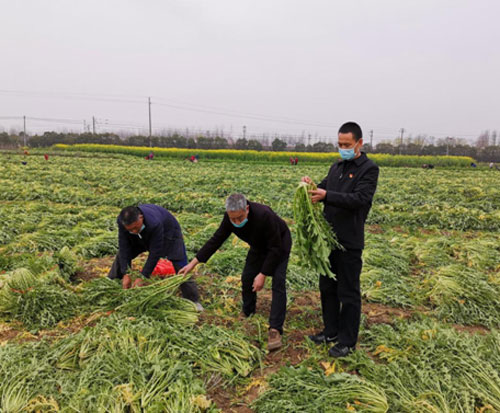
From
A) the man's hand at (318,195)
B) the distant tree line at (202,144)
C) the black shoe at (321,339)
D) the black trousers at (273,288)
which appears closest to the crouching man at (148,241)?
the black trousers at (273,288)

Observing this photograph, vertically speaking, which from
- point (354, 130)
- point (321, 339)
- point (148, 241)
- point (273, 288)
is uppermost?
point (354, 130)

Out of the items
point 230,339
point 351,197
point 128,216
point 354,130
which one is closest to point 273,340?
point 230,339

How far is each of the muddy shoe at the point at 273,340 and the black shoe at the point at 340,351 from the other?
1.86 feet

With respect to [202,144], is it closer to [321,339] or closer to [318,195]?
[321,339]

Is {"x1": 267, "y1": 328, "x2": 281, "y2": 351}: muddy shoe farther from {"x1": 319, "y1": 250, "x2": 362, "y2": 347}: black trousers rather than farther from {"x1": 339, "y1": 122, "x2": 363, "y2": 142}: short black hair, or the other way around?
{"x1": 339, "y1": 122, "x2": 363, "y2": 142}: short black hair

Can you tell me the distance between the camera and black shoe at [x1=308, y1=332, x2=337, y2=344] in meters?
4.11

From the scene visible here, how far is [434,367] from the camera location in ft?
11.1

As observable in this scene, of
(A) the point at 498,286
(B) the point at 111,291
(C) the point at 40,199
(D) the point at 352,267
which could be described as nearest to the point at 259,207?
(D) the point at 352,267

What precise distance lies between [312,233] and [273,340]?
4.34 feet

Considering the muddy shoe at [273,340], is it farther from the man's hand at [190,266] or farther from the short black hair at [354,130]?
the short black hair at [354,130]

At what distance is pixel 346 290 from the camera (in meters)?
3.75

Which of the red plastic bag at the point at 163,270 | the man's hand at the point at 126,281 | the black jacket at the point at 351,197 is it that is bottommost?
the red plastic bag at the point at 163,270

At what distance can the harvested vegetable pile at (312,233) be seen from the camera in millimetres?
3588

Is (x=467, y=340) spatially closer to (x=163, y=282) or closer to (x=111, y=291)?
(x=163, y=282)
